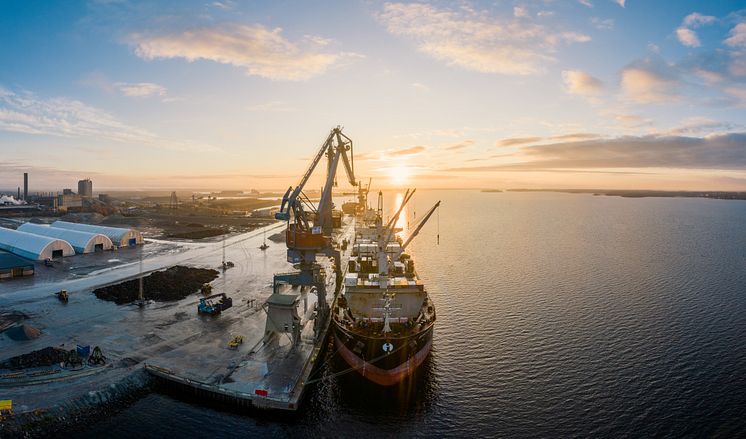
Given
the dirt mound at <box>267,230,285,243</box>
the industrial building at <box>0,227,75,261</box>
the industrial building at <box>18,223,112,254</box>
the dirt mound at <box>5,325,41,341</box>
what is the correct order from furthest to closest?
the dirt mound at <box>267,230,285,243</box> < the industrial building at <box>18,223,112,254</box> < the industrial building at <box>0,227,75,261</box> < the dirt mound at <box>5,325,41,341</box>

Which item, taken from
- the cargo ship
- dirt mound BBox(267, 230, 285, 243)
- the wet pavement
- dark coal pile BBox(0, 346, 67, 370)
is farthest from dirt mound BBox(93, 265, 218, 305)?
dirt mound BBox(267, 230, 285, 243)

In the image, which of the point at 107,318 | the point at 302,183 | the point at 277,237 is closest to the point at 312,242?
the point at 302,183

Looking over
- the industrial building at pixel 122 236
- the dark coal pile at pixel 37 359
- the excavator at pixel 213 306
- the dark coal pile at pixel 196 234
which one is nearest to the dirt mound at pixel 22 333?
the dark coal pile at pixel 37 359

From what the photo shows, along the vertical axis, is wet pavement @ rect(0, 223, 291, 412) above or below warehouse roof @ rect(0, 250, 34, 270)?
below

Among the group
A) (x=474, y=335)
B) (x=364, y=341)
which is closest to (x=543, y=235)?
(x=474, y=335)

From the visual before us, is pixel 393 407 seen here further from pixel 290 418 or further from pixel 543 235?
pixel 543 235

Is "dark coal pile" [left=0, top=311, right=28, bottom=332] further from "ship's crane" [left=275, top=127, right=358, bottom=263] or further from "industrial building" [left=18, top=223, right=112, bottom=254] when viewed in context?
"industrial building" [left=18, top=223, right=112, bottom=254]
